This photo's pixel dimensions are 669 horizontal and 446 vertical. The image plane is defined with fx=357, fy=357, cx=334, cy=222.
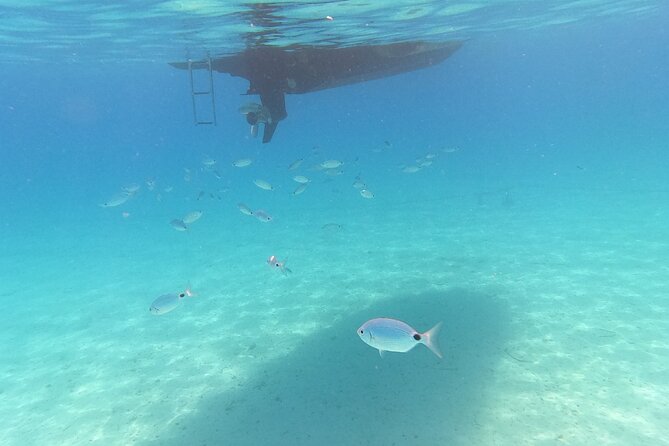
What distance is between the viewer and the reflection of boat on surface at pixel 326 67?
13758mm

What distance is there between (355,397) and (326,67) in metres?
12.2

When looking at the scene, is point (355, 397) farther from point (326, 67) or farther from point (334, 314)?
point (326, 67)

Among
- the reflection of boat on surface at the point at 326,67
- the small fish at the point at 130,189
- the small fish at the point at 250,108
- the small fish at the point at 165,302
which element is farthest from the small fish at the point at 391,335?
the reflection of boat on surface at the point at 326,67

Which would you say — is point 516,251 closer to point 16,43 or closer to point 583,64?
point 16,43

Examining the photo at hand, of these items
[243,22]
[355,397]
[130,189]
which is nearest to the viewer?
[355,397]

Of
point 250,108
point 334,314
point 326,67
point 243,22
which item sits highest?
point 243,22

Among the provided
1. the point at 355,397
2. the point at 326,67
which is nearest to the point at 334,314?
the point at 355,397

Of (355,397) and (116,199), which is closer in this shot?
(355,397)

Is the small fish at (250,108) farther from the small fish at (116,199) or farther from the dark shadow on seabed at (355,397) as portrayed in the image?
the dark shadow on seabed at (355,397)

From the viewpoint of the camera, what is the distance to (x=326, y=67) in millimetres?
14258

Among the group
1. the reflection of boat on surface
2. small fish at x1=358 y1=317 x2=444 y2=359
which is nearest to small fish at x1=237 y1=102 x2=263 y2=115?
the reflection of boat on surface

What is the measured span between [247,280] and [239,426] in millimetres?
8362

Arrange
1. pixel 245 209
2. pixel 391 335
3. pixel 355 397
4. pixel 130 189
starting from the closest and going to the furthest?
pixel 391 335 → pixel 355 397 → pixel 245 209 → pixel 130 189

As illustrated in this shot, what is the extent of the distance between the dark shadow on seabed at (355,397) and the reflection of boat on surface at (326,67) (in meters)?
8.73
